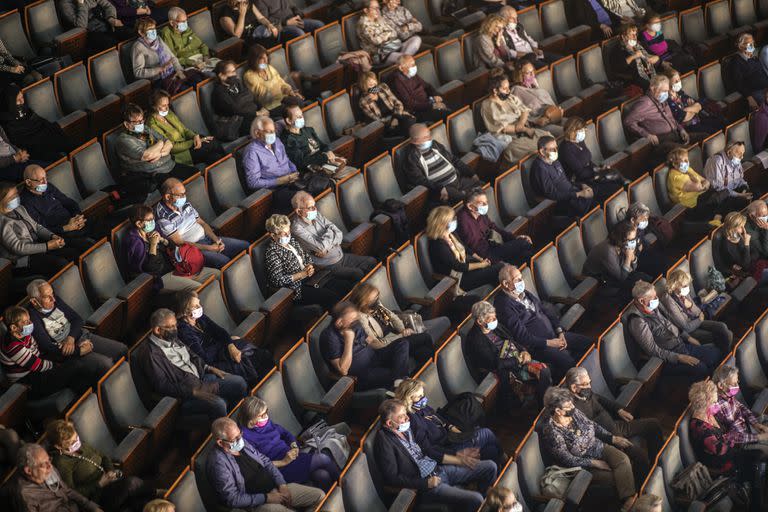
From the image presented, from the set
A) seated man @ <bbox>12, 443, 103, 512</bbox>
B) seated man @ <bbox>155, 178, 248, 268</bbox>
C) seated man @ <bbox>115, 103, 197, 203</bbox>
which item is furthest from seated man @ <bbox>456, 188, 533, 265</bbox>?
seated man @ <bbox>12, 443, 103, 512</bbox>

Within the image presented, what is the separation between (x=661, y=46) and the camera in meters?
6.36

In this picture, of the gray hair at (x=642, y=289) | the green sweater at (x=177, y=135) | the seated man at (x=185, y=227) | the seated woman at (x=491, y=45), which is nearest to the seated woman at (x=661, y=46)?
the seated woman at (x=491, y=45)

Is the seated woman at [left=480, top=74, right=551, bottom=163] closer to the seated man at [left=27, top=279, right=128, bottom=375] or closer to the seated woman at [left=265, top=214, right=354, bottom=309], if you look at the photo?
the seated woman at [left=265, top=214, right=354, bottom=309]

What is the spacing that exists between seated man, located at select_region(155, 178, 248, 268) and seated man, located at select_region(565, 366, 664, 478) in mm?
1485

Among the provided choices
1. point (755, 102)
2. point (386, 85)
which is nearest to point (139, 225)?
point (386, 85)

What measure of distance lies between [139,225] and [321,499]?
1.42m

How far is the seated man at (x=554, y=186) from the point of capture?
5.01 meters

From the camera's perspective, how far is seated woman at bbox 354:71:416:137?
17.4 feet

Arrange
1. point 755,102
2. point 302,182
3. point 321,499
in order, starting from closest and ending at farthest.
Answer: point 321,499 → point 302,182 → point 755,102

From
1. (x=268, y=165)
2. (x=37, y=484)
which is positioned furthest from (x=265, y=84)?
(x=37, y=484)

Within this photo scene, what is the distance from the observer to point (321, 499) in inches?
128

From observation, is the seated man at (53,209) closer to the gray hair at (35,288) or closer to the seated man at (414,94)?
the gray hair at (35,288)

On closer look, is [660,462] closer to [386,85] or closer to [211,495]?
[211,495]

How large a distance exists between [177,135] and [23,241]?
97 centimetres
